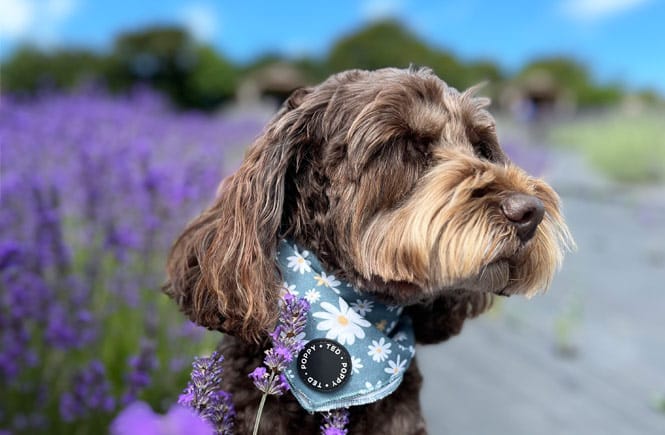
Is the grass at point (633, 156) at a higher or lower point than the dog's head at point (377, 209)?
lower

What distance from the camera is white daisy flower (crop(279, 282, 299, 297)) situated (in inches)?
73.6

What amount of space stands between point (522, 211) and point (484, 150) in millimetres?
546

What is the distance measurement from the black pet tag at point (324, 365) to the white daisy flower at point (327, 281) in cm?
16

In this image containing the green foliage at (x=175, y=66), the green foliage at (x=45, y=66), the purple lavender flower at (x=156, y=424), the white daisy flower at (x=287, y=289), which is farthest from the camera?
the green foliage at (x=175, y=66)

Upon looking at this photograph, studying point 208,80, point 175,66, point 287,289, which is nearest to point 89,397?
point 287,289

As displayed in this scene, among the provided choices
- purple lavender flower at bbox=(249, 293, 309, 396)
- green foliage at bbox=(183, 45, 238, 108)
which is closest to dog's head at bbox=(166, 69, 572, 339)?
purple lavender flower at bbox=(249, 293, 309, 396)

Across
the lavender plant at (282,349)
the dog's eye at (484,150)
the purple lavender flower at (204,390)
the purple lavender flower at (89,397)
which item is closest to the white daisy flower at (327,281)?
the lavender plant at (282,349)

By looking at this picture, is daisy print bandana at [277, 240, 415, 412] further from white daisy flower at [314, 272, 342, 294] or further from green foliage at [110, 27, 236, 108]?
green foliage at [110, 27, 236, 108]

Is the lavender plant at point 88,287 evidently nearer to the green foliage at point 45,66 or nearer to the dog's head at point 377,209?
the dog's head at point 377,209

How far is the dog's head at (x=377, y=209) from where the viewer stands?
175cm

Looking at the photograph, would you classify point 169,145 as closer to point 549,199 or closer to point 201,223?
point 201,223

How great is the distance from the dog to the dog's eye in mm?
82

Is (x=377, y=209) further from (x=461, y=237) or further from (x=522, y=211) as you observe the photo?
(x=522, y=211)

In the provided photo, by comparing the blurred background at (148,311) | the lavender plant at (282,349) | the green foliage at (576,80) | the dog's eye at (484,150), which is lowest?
the green foliage at (576,80)
